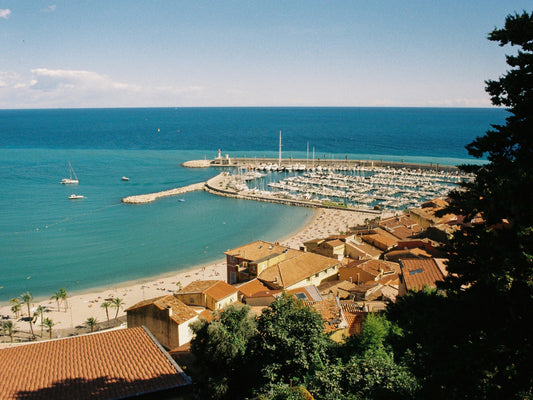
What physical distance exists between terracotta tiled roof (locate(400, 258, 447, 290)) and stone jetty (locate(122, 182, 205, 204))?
47.2 metres

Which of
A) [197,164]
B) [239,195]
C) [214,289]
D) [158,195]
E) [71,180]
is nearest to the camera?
[214,289]

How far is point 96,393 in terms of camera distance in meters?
7.69

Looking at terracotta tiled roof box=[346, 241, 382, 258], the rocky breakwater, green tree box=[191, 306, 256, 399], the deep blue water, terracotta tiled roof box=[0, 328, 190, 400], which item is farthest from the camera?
the rocky breakwater

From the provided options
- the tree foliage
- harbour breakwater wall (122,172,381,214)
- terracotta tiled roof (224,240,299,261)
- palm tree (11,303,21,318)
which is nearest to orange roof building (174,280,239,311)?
terracotta tiled roof (224,240,299,261)

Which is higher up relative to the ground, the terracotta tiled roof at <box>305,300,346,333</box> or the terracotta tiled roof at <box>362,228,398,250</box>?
the terracotta tiled roof at <box>305,300,346,333</box>

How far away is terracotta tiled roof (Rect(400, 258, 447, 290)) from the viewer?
573 inches

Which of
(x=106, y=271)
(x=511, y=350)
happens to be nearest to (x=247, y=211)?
(x=106, y=271)

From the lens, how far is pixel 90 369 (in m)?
8.80

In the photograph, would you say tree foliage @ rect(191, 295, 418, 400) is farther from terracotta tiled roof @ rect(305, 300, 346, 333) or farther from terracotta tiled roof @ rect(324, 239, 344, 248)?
terracotta tiled roof @ rect(324, 239, 344, 248)

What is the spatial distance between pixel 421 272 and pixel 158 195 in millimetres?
50698

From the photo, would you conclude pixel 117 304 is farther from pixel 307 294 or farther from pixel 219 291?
pixel 307 294

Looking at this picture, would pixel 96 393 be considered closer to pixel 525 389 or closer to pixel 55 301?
pixel 525 389

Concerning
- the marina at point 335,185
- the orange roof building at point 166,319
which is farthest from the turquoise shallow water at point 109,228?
the orange roof building at point 166,319

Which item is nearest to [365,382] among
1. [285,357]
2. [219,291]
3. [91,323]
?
[285,357]
